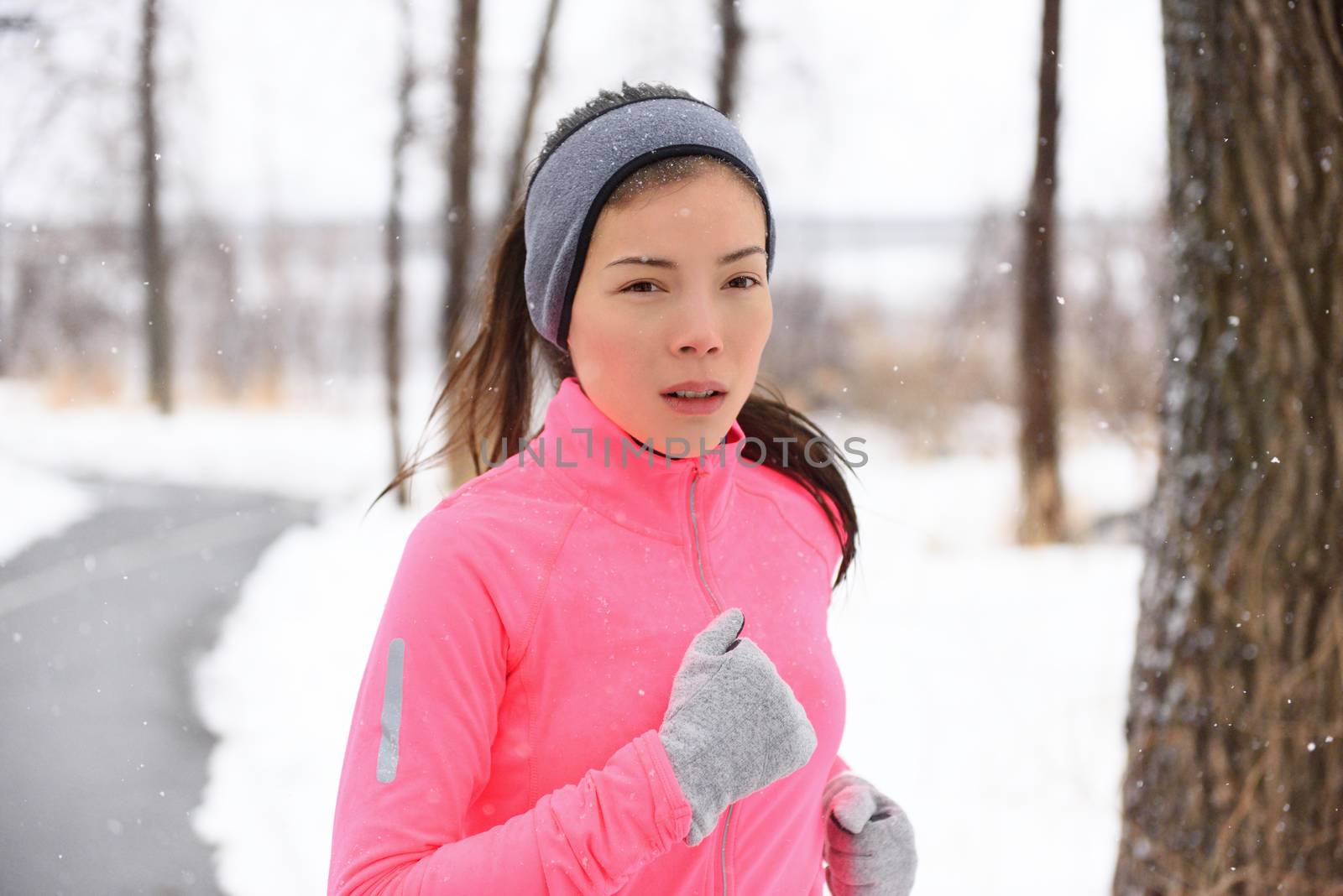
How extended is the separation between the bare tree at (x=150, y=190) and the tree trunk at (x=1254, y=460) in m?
2.41

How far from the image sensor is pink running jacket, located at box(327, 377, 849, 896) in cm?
84

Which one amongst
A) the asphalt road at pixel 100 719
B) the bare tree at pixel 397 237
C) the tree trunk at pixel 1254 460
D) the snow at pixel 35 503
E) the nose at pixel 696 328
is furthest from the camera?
the bare tree at pixel 397 237

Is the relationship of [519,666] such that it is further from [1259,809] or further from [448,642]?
[1259,809]

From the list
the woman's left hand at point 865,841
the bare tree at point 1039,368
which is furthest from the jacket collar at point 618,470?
the bare tree at point 1039,368

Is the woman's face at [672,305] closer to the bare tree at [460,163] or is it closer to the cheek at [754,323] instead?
the cheek at [754,323]

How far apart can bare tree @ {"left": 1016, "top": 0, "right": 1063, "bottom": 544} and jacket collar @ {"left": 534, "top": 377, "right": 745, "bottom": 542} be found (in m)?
4.19

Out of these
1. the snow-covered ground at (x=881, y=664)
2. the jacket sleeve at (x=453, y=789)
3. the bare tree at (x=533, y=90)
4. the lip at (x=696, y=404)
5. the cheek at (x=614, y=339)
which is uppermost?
the bare tree at (x=533, y=90)

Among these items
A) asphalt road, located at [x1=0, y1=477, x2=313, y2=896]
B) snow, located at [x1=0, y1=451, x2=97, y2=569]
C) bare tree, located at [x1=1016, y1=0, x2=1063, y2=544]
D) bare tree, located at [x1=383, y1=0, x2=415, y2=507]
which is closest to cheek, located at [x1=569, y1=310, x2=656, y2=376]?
asphalt road, located at [x1=0, y1=477, x2=313, y2=896]

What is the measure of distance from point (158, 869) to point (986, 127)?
5231 millimetres

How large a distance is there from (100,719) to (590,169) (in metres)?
2.13

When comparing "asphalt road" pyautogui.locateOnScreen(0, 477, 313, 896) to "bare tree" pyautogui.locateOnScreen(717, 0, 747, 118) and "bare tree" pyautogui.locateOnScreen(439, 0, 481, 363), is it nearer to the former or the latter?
"bare tree" pyautogui.locateOnScreen(439, 0, 481, 363)

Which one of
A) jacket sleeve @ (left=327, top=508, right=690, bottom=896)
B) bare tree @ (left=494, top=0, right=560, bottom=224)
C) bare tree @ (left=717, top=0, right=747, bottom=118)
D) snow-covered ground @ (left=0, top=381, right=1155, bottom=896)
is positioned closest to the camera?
jacket sleeve @ (left=327, top=508, right=690, bottom=896)

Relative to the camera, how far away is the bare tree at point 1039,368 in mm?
4887

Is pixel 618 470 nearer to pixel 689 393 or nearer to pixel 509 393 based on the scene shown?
pixel 689 393
